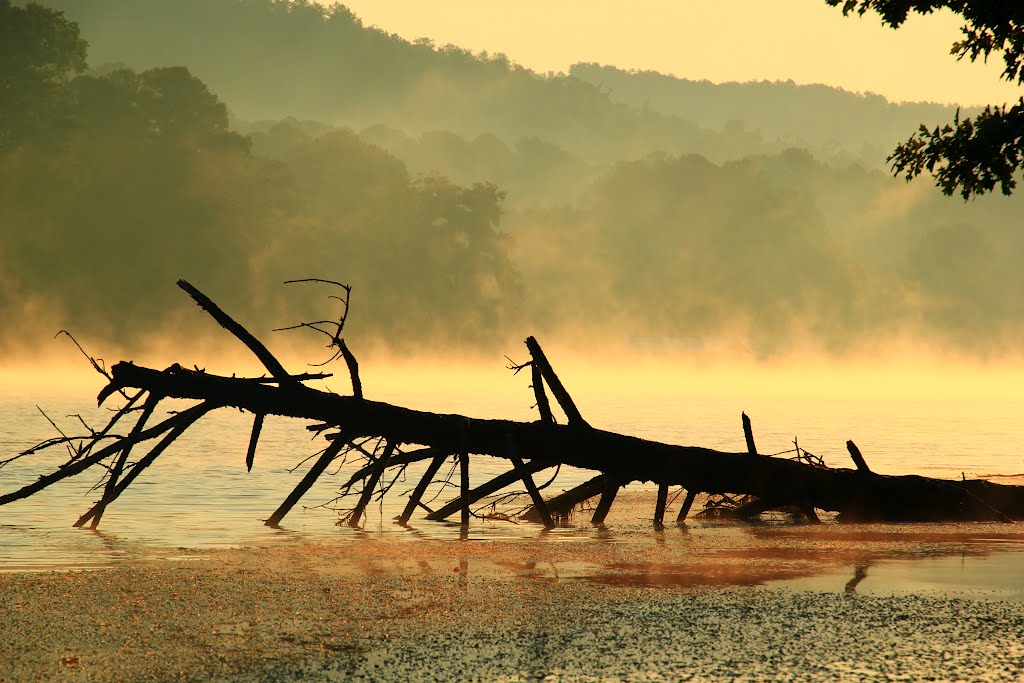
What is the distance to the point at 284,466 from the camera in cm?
3077

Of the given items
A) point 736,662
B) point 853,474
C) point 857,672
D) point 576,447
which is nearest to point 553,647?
point 736,662

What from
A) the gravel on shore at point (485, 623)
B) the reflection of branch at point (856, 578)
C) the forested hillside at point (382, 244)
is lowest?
the gravel on shore at point (485, 623)

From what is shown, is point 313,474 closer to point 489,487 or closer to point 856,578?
point 489,487

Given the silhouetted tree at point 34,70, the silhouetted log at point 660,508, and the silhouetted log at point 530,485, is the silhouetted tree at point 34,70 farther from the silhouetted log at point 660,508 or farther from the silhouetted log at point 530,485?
the silhouetted log at point 530,485

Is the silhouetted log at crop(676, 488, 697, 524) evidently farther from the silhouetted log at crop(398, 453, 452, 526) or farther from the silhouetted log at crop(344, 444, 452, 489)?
the silhouetted log at crop(344, 444, 452, 489)

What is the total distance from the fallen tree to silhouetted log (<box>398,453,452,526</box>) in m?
0.03

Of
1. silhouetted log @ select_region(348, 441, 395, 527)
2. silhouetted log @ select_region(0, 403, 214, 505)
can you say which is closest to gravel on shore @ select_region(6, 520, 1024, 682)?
silhouetted log @ select_region(0, 403, 214, 505)

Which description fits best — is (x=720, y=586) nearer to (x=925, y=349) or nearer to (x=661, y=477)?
(x=661, y=477)

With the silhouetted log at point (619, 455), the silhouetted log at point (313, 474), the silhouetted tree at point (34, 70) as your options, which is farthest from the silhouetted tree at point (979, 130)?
the silhouetted tree at point (34, 70)

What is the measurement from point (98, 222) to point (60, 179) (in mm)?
4259

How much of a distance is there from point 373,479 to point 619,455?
9.22 ft

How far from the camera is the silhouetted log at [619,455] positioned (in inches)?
576

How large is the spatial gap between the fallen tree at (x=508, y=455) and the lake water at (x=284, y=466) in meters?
0.62

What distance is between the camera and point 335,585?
39.2ft
